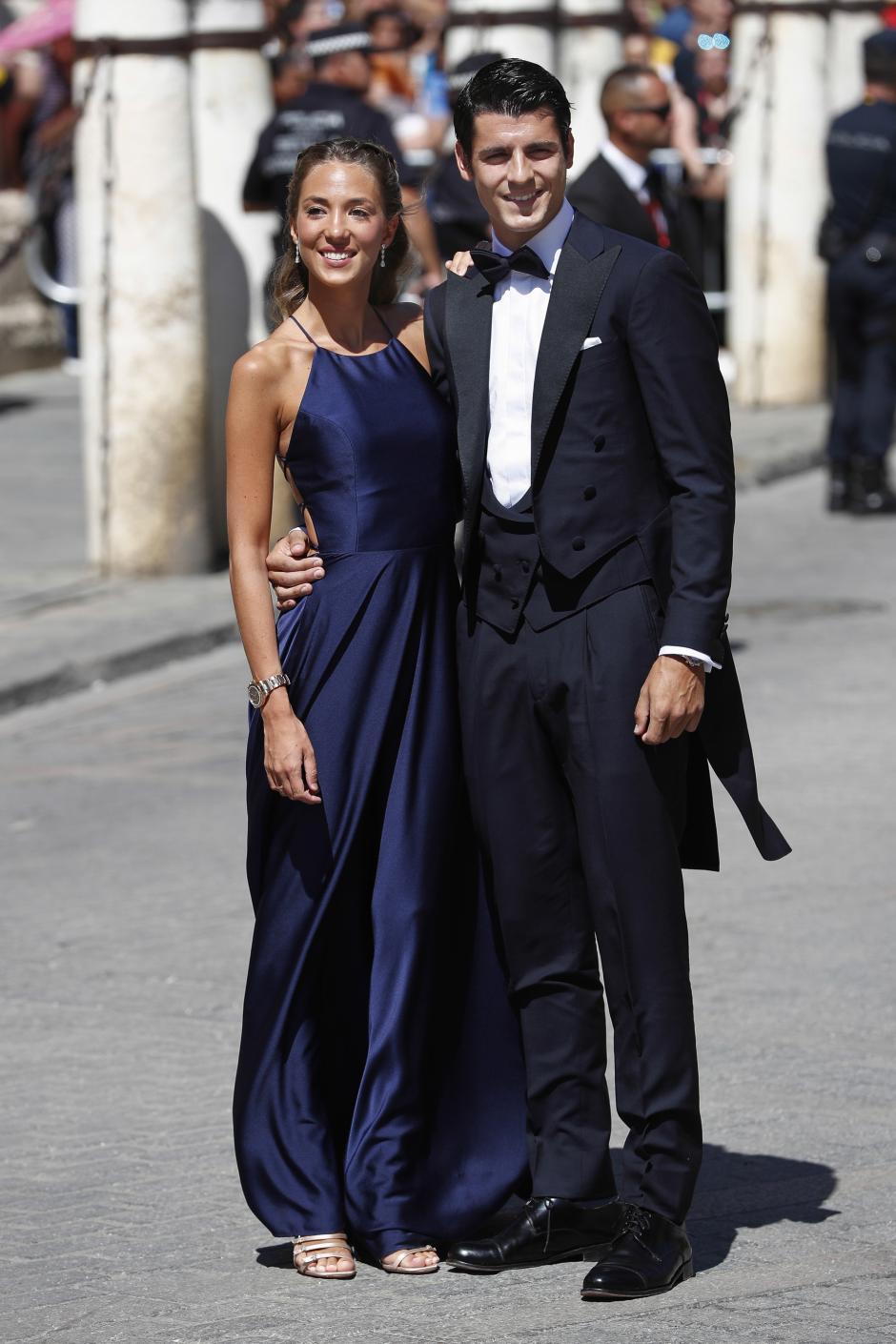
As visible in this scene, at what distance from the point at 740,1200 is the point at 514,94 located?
2.04 metres

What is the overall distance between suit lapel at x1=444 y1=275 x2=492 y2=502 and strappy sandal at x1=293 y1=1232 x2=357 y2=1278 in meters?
1.28

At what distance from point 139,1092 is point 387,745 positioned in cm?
138

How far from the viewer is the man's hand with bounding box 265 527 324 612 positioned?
15.3ft

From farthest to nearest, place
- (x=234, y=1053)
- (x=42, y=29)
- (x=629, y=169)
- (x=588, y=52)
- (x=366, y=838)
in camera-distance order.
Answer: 1. (x=42, y=29)
2. (x=588, y=52)
3. (x=629, y=169)
4. (x=234, y=1053)
5. (x=366, y=838)

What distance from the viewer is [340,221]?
184 inches

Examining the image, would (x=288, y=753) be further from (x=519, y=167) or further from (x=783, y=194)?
(x=783, y=194)

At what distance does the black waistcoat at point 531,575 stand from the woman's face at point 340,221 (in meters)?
0.45

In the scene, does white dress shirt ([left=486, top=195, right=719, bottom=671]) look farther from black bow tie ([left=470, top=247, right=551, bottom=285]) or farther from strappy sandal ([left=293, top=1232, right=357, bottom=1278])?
strappy sandal ([left=293, top=1232, right=357, bottom=1278])

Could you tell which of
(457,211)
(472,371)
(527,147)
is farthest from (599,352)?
(457,211)

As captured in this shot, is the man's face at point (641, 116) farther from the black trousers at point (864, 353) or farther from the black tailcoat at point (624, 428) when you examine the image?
the black tailcoat at point (624, 428)

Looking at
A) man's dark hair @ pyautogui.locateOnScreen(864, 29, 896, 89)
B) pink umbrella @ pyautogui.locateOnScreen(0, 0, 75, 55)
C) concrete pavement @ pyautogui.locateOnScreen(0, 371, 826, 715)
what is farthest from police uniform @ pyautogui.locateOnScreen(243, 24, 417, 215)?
pink umbrella @ pyautogui.locateOnScreen(0, 0, 75, 55)

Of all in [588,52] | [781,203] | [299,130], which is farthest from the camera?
[781,203]

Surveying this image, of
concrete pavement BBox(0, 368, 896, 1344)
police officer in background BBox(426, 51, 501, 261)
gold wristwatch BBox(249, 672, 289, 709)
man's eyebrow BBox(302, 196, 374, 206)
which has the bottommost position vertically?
concrete pavement BBox(0, 368, 896, 1344)

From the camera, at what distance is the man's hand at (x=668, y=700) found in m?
4.43
